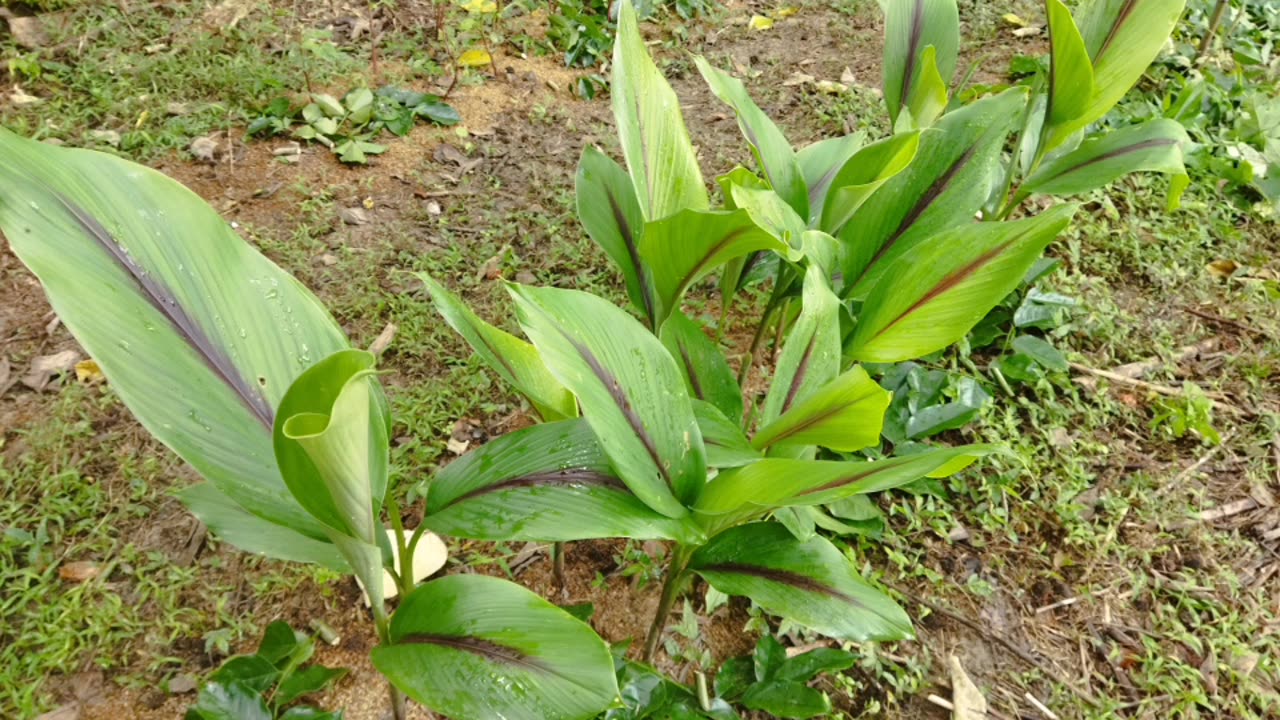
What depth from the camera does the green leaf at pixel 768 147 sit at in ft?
5.23

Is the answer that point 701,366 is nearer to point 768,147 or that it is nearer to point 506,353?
point 506,353

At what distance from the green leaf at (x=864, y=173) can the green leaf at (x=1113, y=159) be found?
0.65 m

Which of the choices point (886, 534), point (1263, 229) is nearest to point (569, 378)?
point (886, 534)

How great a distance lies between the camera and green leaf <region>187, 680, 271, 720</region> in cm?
115

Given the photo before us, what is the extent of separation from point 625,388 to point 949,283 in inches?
22.1

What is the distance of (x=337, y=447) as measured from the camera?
0.73 metres

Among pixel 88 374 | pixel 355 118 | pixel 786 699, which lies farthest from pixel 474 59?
→ pixel 786 699

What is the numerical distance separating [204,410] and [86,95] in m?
1.99

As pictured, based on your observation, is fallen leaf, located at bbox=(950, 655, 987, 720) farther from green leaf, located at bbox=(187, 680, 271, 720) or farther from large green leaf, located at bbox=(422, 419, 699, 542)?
green leaf, located at bbox=(187, 680, 271, 720)

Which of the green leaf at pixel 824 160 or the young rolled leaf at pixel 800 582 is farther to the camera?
the green leaf at pixel 824 160

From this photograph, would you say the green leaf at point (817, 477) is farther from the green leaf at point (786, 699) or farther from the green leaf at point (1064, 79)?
the green leaf at point (1064, 79)

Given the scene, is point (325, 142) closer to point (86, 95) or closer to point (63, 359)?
point (86, 95)

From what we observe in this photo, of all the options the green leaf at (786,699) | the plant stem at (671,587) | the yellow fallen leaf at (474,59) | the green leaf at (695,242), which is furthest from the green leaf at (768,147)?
the yellow fallen leaf at (474,59)

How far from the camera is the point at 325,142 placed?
2393 millimetres
